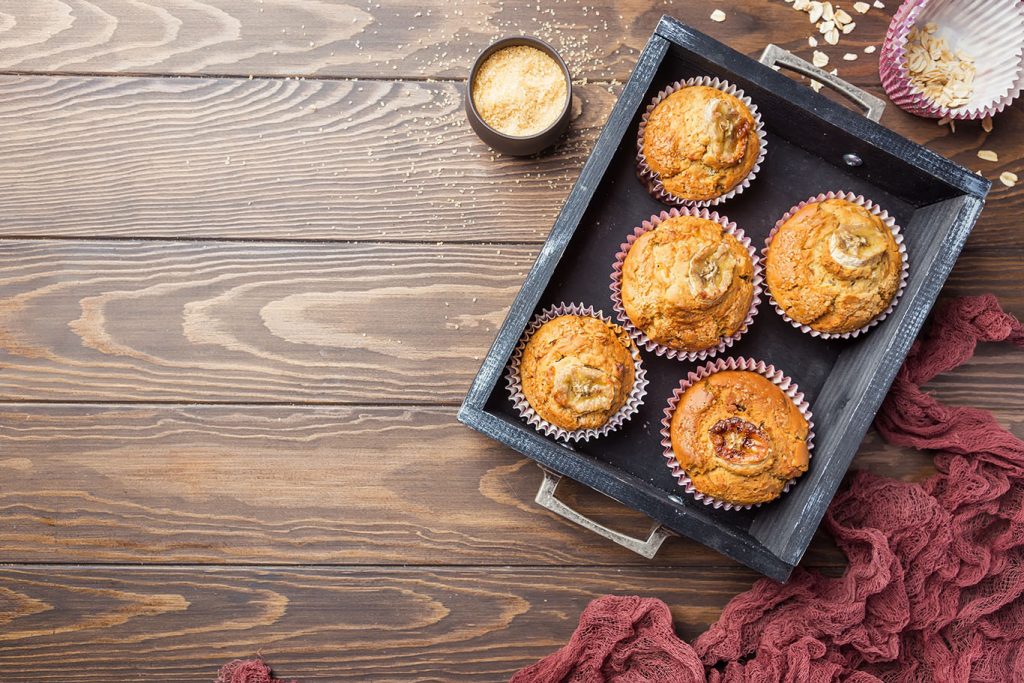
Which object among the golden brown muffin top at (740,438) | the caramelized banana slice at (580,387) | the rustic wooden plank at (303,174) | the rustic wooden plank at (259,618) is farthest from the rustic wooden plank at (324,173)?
the rustic wooden plank at (259,618)

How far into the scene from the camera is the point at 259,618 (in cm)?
188

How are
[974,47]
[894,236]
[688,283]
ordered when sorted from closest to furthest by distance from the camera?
1. [688,283]
2. [894,236]
3. [974,47]

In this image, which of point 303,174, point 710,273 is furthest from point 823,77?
point 303,174

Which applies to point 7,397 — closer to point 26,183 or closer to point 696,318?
point 26,183

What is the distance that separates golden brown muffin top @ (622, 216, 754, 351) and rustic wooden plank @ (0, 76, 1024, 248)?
1.17 ft

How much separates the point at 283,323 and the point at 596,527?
3.14ft

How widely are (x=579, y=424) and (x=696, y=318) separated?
35cm

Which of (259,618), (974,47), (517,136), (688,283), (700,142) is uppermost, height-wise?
(974,47)

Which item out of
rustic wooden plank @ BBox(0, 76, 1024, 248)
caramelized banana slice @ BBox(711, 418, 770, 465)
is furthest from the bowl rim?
caramelized banana slice @ BBox(711, 418, 770, 465)

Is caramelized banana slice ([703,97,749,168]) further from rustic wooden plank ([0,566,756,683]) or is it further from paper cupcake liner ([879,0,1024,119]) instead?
rustic wooden plank ([0,566,756,683])

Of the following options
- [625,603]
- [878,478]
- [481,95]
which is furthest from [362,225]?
[878,478]

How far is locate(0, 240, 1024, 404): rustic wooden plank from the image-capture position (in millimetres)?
1887

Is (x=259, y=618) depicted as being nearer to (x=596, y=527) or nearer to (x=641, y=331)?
(x=596, y=527)

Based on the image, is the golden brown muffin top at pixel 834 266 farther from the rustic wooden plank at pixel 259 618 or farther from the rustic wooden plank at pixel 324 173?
the rustic wooden plank at pixel 259 618
